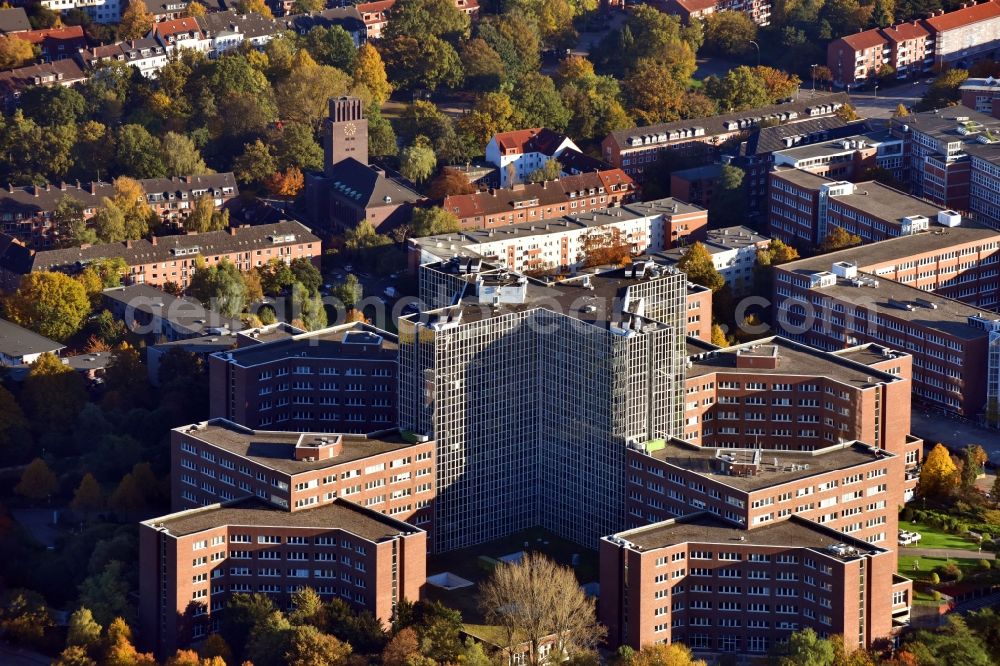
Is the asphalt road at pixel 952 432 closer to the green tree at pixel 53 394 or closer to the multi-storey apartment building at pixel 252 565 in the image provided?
the multi-storey apartment building at pixel 252 565

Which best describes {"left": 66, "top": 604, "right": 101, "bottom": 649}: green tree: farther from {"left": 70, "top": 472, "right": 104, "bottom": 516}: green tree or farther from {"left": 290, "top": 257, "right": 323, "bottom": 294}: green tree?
{"left": 290, "top": 257, "right": 323, "bottom": 294}: green tree

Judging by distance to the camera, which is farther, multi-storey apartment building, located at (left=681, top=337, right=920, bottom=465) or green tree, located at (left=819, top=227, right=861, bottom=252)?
green tree, located at (left=819, top=227, right=861, bottom=252)

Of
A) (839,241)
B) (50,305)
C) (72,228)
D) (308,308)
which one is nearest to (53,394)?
(50,305)

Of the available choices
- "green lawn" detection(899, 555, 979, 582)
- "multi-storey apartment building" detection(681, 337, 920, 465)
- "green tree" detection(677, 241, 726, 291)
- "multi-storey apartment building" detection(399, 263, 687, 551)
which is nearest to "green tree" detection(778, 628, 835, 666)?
"green lawn" detection(899, 555, 979, 582)

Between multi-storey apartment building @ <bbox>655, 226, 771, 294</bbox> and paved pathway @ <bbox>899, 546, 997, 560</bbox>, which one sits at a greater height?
multi-storey apartment building @ <bbox>655, 226, 771, 294</bbox>

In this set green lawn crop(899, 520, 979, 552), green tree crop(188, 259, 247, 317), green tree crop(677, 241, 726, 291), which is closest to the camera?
green lawn crop(899, 520, 979, 552)

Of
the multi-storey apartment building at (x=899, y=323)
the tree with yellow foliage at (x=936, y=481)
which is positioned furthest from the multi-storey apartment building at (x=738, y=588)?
the multi-storey apartment building at (x=899, y=323)

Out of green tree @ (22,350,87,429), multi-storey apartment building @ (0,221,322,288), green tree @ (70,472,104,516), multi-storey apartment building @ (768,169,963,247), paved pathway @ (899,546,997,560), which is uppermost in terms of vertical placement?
multi-storey apartment building @ (768,169,963,247)

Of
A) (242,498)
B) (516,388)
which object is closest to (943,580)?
(516,388)
